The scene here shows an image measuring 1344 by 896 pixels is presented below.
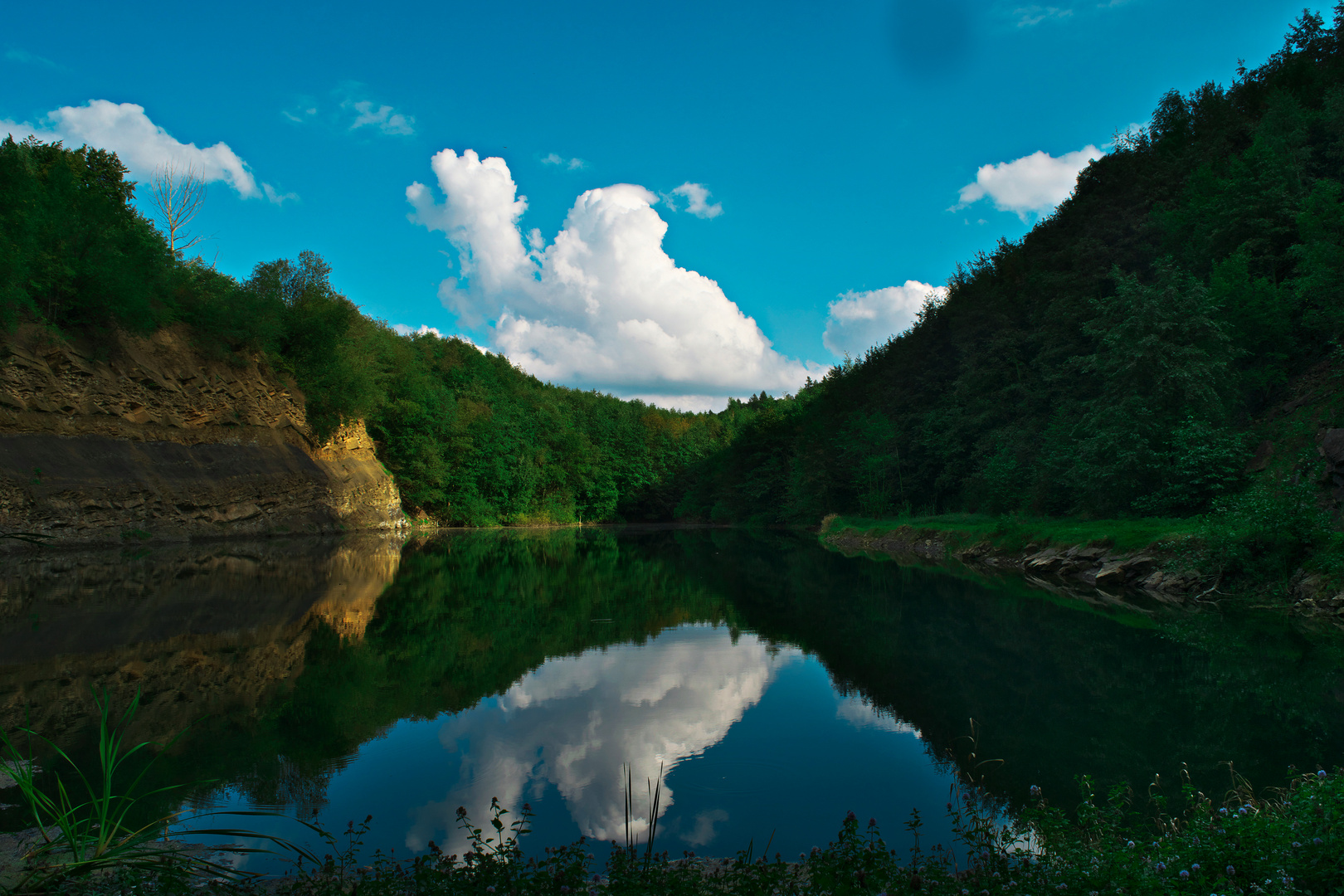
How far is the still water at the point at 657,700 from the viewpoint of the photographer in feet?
19.1

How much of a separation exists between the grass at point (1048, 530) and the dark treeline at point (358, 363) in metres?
37.1

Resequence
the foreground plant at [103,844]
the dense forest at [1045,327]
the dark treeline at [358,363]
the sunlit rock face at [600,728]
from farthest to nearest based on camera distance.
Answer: the dark treeline at [358,363] → the dense forest at [1045,327] → the sunlit rock face at [600,728] → the foreground plant at [103,844]

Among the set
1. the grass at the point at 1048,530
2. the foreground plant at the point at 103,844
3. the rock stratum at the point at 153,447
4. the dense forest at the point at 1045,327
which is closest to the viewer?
the foreground plant at the point at 103,844

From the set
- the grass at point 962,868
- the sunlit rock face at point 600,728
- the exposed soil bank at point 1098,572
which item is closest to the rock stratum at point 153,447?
the sunlit rock face at point 600,728

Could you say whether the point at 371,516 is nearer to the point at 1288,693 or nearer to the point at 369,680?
the point at 369,680

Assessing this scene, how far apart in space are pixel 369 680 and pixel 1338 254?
2582 centimetres

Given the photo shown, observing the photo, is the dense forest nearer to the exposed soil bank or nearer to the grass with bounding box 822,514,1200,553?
the grass with bounding box 822,514,1200,553

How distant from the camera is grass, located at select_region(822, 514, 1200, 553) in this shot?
18656 mm

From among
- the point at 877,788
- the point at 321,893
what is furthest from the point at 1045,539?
the point at 321,893

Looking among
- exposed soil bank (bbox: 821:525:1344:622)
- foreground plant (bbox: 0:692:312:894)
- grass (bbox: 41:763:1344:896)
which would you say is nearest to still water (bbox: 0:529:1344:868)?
grass (bbox: 41:763:1344:896)

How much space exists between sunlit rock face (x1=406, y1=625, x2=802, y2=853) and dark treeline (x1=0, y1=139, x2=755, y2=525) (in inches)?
1112

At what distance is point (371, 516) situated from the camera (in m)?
48.9

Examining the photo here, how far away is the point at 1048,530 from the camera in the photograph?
24.3 meters

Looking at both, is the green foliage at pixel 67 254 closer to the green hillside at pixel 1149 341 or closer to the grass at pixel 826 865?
the grass at pixel 826 865
